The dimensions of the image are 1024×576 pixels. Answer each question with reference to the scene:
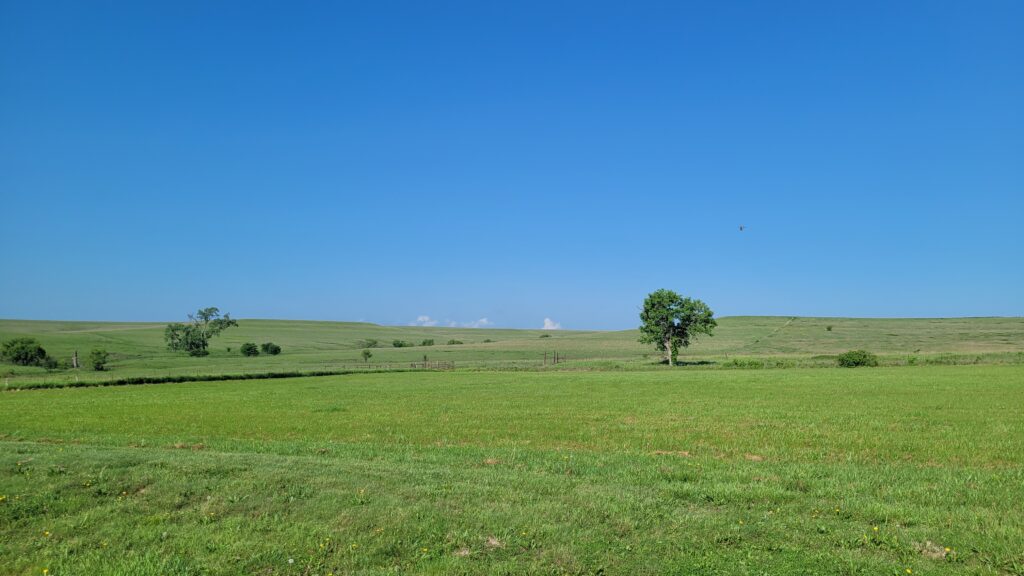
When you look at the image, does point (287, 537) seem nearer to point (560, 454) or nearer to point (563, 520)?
point (563, 520)

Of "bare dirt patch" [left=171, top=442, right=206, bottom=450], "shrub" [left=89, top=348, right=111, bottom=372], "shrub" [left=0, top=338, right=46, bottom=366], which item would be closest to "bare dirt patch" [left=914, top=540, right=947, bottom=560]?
"bare dirt patch" [left=171, top=442, right=206, bottom=450]

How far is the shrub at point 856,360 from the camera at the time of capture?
67562 mm

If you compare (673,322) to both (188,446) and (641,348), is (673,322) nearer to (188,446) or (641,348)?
(641,348)

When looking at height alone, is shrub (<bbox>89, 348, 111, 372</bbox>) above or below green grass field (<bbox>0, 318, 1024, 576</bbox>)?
below

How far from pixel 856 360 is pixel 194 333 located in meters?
121

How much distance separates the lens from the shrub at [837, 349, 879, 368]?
6756 cm

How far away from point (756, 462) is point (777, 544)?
22.5 feet

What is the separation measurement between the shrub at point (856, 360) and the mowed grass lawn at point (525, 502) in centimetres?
5152

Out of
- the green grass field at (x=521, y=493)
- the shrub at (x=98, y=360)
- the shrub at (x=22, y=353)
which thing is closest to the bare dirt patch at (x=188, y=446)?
the green grass field at (x=521, y=493)

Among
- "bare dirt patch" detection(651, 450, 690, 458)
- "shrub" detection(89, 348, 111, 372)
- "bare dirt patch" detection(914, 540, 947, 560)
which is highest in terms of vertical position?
"bare dirt patch" detection(914, 540, 947, 560)

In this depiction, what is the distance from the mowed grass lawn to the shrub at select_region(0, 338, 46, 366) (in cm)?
8071

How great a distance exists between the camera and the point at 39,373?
6819cm

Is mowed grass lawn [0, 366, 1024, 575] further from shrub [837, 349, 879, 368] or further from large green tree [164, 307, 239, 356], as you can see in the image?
large green tree [164, 307, 239, 356]

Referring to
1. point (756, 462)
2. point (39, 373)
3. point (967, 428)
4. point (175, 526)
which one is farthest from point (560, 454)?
point (39, 373)
